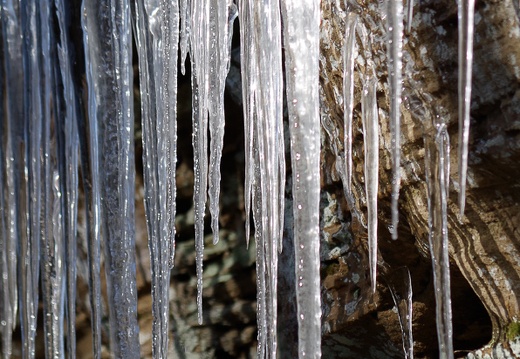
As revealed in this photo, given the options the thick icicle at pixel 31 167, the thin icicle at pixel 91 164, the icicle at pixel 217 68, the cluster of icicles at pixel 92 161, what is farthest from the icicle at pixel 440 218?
the thick icicle at pixel 31 167

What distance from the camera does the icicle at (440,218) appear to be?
1603 mm

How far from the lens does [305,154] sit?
155cm

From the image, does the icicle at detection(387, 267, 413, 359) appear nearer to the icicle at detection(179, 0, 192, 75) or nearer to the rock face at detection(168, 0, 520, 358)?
the rock face at detection(168, 0, 520, 358)

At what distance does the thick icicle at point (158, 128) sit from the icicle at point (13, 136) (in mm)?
301

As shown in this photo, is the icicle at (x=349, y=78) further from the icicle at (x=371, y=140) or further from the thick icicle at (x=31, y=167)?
the thick icicle at (x=31, y=167)

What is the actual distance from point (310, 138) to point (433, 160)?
323mm

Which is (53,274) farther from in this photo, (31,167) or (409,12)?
(409,12)

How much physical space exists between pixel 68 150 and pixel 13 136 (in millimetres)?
132

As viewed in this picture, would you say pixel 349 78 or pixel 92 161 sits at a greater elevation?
pixel 349 78

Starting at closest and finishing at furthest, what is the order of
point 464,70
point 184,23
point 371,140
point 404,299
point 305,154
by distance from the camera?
point 464,70
point 305,154
point 371,140
point 184,23
point 404,299

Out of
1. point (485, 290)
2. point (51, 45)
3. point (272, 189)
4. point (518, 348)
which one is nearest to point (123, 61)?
point (51, 45)

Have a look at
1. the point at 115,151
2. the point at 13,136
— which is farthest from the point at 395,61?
the point at 13,136

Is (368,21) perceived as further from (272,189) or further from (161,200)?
(161,200)

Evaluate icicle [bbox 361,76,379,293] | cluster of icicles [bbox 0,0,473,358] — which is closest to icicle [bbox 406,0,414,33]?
cluster of icicles [bbox 0,0,473,358]
